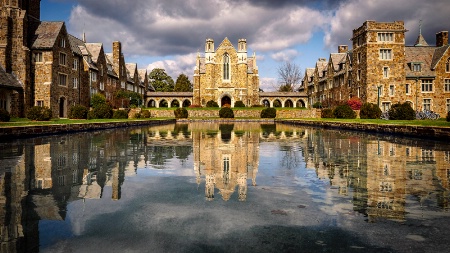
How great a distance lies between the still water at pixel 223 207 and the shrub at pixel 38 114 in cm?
2008

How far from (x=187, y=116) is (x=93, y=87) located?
47.7ft

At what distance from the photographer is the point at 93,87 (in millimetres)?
47125

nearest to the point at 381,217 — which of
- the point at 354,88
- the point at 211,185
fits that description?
the point at 211,185

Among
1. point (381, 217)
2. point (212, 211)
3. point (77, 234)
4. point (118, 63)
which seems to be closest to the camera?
point (77, 234)

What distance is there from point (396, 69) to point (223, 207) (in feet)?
168

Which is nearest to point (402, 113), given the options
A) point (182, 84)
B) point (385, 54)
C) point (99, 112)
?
point (385, 54)

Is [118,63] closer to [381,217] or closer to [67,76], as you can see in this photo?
[67,76]

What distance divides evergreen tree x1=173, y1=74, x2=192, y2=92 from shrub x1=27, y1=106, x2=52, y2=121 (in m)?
68.5

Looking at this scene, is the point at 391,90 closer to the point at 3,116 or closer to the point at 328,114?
the point at 328,114

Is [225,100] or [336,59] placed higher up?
[336,59]

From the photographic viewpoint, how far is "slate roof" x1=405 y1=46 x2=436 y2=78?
49469mm

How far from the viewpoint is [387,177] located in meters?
7.14

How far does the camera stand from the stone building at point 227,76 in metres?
65.8

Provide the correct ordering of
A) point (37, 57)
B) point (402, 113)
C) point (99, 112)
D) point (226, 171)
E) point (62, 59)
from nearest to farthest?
point (226, 171)
point (402, 113)
point (99, 112)
point (37, 57)
point (62, 59)
